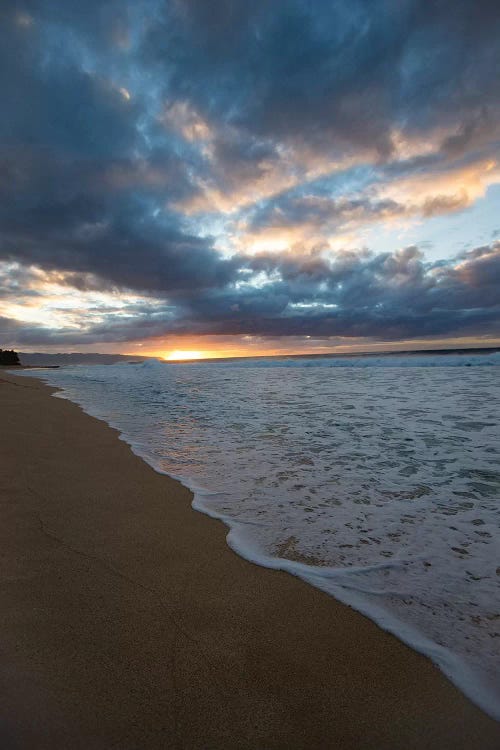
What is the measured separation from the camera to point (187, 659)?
150 cm

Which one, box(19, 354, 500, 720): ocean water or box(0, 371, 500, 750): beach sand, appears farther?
box(19, 354, 500, 720): ocean water

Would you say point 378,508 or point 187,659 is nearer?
point 187,659

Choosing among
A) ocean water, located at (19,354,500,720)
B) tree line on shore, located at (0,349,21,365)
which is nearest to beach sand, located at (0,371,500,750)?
ocean water, located at (19,354,500,720)

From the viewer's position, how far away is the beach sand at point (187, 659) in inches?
47.8

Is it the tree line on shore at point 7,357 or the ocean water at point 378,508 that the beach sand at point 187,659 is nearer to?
the ocean water at point 378,508

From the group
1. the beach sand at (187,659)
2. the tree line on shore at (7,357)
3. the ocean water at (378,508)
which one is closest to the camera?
the beach sand at (187,659)

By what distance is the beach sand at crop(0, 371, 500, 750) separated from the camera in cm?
121

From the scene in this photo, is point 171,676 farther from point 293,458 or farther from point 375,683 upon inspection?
point 293,458

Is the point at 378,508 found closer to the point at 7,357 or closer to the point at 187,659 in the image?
the point at 187,659

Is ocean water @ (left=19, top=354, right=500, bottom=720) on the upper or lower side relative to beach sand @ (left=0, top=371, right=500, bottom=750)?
lower

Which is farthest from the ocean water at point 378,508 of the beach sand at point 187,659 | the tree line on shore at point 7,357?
the tree line on shore at point 7,357

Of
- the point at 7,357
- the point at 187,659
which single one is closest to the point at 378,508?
the point at 187,659

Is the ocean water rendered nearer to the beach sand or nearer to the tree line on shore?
the beach sand

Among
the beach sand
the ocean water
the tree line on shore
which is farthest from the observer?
the tree line on shore
